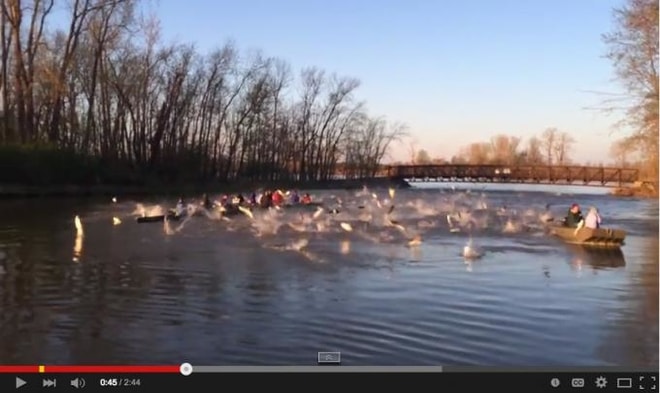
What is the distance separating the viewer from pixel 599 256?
29.6 ft

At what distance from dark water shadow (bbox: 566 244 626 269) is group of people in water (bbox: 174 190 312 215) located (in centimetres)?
724

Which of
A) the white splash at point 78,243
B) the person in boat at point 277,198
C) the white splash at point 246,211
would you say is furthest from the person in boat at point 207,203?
the white splash at point 78,243

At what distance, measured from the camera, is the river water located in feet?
12.7

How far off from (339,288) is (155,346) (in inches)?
99.6

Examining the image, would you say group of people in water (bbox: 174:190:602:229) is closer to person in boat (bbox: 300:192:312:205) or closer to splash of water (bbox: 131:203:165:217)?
person in boat (bbox: 300:192:312:205)

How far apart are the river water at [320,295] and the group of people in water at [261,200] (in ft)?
9.33

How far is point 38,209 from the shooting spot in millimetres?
16359

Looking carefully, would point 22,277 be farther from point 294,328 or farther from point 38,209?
point 38,209

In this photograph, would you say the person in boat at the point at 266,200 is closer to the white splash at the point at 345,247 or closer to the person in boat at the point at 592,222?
the white splash at the point at 345,247

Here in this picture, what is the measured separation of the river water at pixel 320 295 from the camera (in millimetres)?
3883
